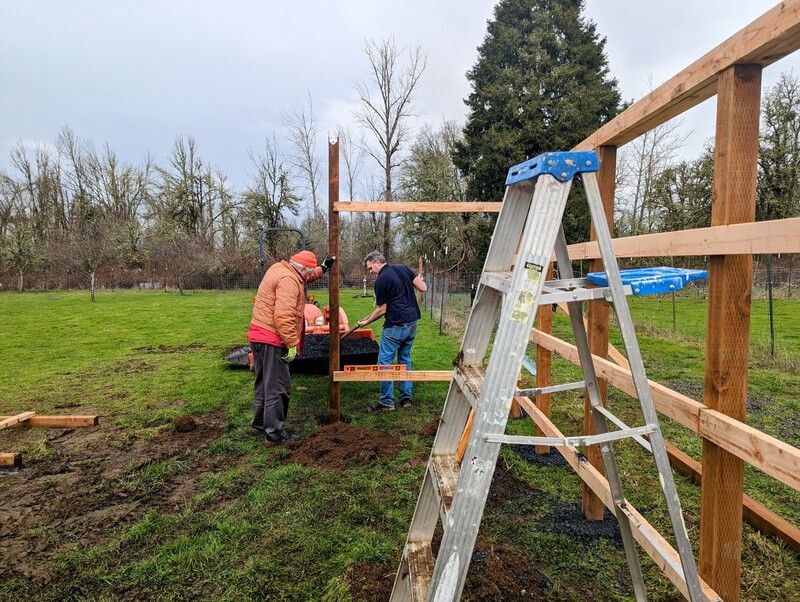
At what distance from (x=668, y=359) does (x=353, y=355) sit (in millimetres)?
5648

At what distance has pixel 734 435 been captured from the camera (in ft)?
5.16

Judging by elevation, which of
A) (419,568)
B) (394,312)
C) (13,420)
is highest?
(394,312)

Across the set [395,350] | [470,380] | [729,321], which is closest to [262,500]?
[470,380]

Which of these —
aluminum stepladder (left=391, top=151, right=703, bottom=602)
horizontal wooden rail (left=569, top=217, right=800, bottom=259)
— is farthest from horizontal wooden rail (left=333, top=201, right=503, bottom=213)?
aluminum stepladder (left=391, top=151, right=703, bottom=602)

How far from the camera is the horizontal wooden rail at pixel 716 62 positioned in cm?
142

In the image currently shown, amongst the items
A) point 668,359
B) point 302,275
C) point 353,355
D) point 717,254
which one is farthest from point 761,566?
point 668,359

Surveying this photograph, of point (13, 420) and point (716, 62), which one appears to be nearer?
point (716, 62)

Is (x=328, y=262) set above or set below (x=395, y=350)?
above

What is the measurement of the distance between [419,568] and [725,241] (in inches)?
63.9

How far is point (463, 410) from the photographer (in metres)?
1.81

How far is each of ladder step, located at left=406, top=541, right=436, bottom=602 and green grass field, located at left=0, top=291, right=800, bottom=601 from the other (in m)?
0.93

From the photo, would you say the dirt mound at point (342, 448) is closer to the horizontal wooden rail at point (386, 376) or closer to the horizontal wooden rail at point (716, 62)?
the horizontal wooden rail at point (386, 376)

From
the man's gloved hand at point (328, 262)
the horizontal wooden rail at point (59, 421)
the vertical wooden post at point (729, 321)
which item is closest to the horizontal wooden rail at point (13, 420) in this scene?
the horizontal wooden rail at point (59, 421)

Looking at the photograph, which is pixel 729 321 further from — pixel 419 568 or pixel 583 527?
pixel 583 527
